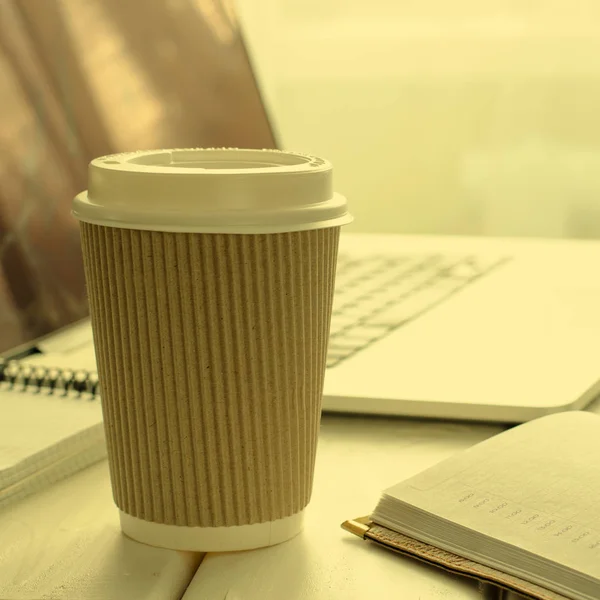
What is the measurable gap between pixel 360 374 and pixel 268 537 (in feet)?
0.75

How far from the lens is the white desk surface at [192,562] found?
43 centimetres

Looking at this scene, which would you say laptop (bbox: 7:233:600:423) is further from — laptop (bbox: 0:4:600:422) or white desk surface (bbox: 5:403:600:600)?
white desk surface (bbox: 5:403:600:600)

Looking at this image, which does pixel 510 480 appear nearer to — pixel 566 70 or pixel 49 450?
pixel 49 450

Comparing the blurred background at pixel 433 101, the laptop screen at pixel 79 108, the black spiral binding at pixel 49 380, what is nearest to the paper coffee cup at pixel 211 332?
the black spiral binding at pixel 49 380

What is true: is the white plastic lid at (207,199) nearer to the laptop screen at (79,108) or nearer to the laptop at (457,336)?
the laptop at (457,336)

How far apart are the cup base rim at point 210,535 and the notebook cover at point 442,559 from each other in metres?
0.04

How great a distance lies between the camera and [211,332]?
0.43m

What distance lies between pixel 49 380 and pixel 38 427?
0.09 m

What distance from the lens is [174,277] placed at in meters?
0.43

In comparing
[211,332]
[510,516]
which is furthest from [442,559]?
[211,332]

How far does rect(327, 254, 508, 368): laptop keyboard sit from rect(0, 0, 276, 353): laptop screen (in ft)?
0.75

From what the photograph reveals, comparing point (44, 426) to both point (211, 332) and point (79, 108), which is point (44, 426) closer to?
point (211, 332)

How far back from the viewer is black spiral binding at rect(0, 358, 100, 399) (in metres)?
0.63

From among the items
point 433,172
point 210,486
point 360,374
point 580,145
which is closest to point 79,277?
point 360,374
